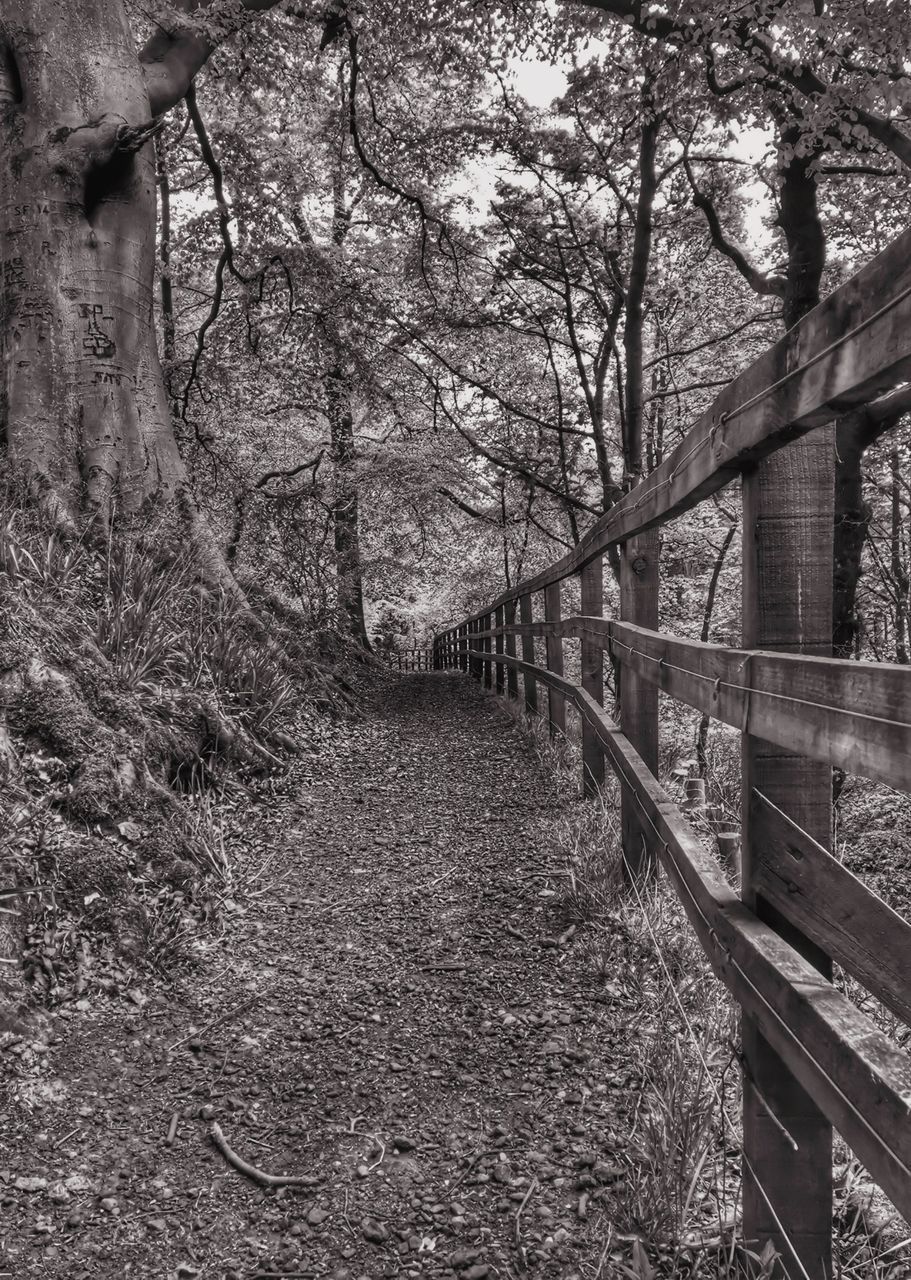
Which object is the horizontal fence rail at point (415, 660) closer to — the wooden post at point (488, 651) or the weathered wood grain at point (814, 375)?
the wooden post at point (488, 651)

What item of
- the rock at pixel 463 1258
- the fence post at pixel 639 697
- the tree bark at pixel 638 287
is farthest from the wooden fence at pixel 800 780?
the tree bark at pixel 638 287

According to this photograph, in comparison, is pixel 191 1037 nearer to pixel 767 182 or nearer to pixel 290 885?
pixel 290 885

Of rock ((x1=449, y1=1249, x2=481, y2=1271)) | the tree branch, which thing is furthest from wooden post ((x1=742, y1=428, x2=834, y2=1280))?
the tree branch

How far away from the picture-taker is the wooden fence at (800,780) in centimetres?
110

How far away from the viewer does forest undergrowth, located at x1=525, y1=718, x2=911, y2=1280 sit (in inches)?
65.9

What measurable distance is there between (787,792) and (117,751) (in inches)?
111

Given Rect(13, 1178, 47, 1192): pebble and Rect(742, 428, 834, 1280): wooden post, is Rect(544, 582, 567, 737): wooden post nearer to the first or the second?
Rect(742, 428, 834, 1280): wooden post

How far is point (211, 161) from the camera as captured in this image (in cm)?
816

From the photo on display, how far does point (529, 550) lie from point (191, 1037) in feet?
50.8

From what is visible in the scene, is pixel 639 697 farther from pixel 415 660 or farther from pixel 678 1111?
pixel 415 660

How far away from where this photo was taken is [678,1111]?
1956mm

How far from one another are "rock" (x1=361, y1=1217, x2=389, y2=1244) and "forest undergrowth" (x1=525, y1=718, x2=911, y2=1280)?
51 centimetres

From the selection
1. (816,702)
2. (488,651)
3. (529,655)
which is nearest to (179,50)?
(529,655)

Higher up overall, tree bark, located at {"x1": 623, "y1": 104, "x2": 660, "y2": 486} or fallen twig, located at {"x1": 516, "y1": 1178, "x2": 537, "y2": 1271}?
tree bark, located at {"x1": 623, "y1": 104, "x2": 660, "y2": 486}
